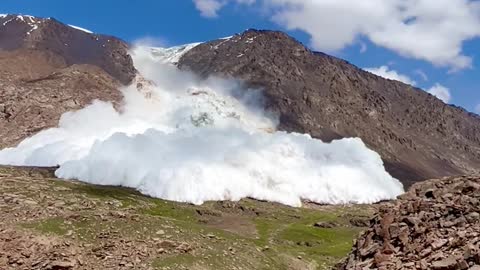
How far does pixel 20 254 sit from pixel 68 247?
4554 mm

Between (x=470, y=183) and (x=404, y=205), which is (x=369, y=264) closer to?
(x=404, y=205)

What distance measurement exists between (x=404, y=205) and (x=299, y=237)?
121527 mm

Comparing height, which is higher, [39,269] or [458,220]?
[458,220]

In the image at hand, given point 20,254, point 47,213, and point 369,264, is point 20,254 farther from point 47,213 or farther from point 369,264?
point 369,264

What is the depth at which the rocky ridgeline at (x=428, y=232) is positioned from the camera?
3055 centimetres

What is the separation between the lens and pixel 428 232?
110ft

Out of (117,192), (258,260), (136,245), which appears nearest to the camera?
(136,245)

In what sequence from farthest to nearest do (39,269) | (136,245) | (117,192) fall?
(117,192) < (136,245) < (39,269)

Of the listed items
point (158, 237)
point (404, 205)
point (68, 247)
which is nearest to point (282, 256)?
point (158, 237)

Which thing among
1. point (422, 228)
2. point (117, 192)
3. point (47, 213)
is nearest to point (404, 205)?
point (422, 228)

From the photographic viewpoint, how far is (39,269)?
5991 centimetres

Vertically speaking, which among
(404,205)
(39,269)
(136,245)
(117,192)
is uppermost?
(117,192)

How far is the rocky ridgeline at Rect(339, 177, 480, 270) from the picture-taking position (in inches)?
1203

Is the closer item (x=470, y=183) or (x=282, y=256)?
(x=470, y=183)
